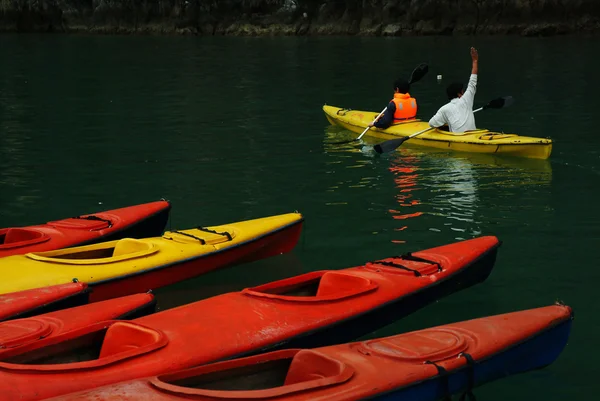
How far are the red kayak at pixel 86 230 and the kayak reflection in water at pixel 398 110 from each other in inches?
247

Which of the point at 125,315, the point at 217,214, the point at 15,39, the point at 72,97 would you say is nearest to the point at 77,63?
the point at 72,97

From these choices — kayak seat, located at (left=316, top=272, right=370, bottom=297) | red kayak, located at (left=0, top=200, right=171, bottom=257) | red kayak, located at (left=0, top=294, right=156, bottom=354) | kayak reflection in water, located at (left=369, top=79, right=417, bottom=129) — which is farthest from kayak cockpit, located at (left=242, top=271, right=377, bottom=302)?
kayak reflection in water, located at (left=369, top=79, right=417, bottom=129)

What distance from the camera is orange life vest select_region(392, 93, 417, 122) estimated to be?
14.7 metres

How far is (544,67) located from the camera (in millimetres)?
25531

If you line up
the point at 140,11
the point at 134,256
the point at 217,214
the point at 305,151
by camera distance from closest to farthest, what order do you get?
the point at 134,256
the point at 217,214
the point at 305,151
the point at 140,11

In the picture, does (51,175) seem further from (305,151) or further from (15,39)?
(15,39)

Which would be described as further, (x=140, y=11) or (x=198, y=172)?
(x=140, y=11)

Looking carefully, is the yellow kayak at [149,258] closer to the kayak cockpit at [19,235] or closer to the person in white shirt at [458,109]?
the kayak cockpit at [19,235]

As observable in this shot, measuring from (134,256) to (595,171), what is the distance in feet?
24.5

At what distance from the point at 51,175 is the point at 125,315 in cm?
711

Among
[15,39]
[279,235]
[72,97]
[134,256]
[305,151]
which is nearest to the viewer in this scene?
[134,256]

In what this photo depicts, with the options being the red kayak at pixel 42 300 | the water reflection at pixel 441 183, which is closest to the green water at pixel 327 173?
the water reflection at pixel 441 183

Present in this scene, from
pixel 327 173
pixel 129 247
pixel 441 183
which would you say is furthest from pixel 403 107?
pixel 129 247

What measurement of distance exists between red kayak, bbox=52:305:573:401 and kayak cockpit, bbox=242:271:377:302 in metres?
0.99
